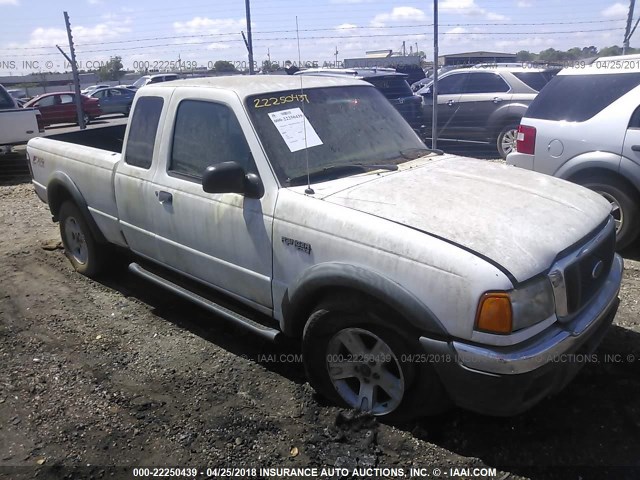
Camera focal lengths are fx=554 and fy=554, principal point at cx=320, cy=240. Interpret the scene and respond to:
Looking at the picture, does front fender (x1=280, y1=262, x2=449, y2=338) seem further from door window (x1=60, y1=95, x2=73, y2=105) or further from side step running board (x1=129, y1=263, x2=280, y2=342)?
door window (x1=60, y1=95, x2=73, y2=105)

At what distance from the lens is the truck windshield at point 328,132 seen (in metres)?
3.46

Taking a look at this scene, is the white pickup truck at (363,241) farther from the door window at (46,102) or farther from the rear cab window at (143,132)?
the door window at (46,102)

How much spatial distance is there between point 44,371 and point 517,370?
3.17 metres

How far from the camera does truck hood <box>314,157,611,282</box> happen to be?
2.62 metres

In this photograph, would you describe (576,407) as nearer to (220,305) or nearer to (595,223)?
(595,223)

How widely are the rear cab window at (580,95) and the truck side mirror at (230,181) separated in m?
3.91

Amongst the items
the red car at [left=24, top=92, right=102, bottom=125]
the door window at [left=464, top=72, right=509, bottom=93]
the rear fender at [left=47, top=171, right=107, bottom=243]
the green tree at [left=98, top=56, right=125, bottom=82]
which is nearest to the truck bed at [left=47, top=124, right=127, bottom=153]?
the rear fender at [left=47, top=171, right=107, bottom=243]

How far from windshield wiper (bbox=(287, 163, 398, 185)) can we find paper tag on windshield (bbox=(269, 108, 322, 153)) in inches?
7.4

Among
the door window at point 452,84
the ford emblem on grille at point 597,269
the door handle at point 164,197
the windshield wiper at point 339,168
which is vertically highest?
the door window at point 452,84

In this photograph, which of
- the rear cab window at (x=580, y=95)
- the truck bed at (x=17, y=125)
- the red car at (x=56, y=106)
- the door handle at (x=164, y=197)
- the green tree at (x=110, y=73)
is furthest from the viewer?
the green tree at (x=110, y=73)

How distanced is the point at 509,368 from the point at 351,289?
865 mm

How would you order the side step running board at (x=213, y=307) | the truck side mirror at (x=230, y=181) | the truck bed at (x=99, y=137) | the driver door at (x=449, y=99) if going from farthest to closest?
the driver door at (x=449, y=99) < the truck bed at (x=99, y=137) < the side step running board at (x=213, y=307) < the truck side mirror at (x=230, y=181)

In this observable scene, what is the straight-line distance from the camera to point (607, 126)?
5.44 meters

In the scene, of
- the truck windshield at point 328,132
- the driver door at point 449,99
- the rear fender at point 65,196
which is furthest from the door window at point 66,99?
the truck windshield at point 328,132
